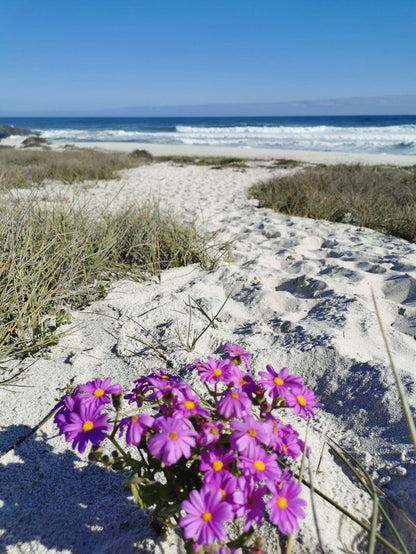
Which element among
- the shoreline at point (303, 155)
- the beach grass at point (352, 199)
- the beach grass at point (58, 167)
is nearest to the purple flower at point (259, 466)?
the beach grass at point (352, 199)

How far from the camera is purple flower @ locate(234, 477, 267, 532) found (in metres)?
0.89

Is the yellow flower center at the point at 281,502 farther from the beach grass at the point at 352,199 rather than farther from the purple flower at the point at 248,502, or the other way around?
the beach grass at the point at 352,199

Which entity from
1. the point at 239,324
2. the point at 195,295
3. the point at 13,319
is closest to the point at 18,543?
the point at 13,319

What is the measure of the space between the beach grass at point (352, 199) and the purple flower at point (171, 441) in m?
4.25

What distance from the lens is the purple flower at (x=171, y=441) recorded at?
34.7 inches

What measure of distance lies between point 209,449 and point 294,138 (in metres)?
36.7

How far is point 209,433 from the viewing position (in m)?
0.96

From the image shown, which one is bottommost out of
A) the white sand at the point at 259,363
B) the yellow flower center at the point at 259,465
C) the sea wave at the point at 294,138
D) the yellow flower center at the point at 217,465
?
the white sand at the point at 259,363

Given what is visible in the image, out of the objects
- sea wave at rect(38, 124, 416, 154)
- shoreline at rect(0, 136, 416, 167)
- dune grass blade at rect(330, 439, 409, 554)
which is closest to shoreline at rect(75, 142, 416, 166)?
shoreline at rect(0, 136, 416, 167)

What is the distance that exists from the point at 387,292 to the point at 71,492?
240 centimetres

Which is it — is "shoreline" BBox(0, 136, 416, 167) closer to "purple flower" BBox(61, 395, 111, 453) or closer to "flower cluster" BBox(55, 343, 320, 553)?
"flower cluster" BBox(55, 343, 320, 553)

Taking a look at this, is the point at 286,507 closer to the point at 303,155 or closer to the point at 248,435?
the point at 248,435

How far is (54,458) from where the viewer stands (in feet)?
5.08

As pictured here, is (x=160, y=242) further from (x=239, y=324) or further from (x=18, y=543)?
(x=18, y=543)
